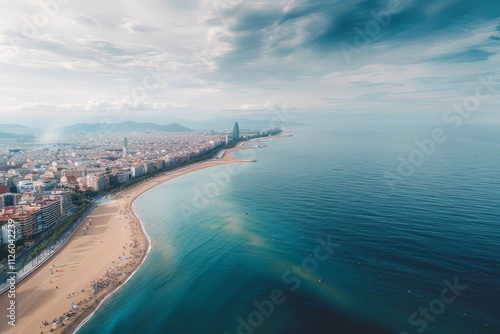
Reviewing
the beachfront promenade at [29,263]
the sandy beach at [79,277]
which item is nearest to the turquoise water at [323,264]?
the sandy beach at [79,277]

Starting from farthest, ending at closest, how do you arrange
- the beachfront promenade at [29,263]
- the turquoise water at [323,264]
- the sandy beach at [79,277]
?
the beachfront promenade at [29,263]
the sandy beach at [79,277]
the turquoise water at [323,264]

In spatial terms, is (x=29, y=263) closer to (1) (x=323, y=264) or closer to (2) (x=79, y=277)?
(2) (x=79, y=277)

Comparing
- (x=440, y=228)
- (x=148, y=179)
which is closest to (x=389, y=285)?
(x=440, y=228)

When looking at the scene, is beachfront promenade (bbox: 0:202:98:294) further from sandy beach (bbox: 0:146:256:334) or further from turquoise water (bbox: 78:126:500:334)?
turquoise water (bbox: 78:126:500:334)

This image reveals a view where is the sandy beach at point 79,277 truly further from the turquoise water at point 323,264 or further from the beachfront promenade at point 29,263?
the turquoise water at point 323,264

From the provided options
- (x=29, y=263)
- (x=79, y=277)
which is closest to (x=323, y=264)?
(x=79, y=277)

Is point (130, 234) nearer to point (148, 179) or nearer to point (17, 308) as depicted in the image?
point (17, 308)
